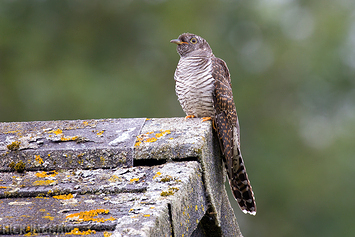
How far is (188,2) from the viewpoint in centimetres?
1423

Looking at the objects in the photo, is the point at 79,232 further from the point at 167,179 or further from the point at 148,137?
the point at 148,137

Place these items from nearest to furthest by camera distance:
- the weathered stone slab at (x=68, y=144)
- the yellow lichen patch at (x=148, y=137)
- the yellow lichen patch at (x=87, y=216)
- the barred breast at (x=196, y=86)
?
the yellow lichen patch at (x=87, y=216) → the weathered stone slab at (x=68, y=144) → the yellow lichen patch at (x=148, y=137) → the barred breast at (x=196, y=86)

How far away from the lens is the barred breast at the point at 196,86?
3.53 metres

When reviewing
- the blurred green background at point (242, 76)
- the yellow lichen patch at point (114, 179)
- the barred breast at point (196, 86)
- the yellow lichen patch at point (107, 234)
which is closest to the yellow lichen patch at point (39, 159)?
the yellow lichen patch at point (114, 179)

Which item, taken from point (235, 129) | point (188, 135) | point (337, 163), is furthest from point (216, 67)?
point (337, 163)

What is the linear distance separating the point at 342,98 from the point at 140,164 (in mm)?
12299

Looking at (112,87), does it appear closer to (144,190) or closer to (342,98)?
(342,98)

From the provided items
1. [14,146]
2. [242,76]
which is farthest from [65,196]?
[242,76]

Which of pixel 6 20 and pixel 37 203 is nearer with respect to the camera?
pixel 37 203

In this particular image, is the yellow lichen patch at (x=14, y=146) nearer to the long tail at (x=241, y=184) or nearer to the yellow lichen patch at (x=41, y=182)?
the yellow lichen patch at (x=41, y=182)

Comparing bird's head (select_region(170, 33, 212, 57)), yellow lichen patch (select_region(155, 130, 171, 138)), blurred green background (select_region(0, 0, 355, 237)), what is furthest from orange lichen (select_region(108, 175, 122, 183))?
blurred green background (select_region(0, 0, 355, 237))

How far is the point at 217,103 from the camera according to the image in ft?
11.2

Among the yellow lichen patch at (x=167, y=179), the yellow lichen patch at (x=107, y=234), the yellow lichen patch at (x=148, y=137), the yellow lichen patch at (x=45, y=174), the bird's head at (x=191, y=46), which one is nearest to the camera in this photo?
the yellow lichen patch at (x=107, y=234)

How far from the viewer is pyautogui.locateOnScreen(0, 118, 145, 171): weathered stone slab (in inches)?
83.1
